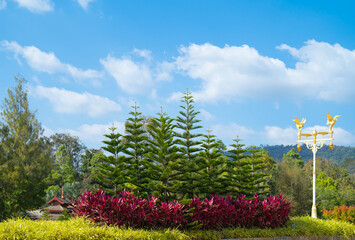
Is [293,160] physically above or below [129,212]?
above

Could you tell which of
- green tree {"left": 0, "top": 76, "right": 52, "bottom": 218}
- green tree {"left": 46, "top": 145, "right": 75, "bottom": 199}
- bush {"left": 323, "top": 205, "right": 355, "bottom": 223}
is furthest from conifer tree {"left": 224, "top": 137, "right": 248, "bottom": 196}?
green tree {"left": 46, "top": 145, "right": 75, "bottom": 199}

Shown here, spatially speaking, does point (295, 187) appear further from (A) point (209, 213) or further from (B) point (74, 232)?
(B) point (74, 232)

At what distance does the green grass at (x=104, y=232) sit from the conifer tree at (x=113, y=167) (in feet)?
6.88

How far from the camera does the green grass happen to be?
536 cm

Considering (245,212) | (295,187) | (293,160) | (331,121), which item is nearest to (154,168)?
(245,212)

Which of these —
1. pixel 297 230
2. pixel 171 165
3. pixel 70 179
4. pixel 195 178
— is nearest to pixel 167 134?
pixel 171 165

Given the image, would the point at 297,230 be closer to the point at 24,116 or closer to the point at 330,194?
the point at 24,116

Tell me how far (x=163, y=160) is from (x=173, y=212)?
1.92 meters

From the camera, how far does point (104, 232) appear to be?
19.4ft

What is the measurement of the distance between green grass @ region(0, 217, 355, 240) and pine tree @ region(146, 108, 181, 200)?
163cm

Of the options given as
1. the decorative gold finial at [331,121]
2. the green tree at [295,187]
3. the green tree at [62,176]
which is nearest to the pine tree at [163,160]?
the decorative gold finial at [331,121]

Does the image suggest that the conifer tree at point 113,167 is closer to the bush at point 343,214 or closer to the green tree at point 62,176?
the bush at point 343,214

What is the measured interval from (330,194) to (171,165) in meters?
15.2

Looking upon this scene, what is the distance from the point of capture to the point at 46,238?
5340 mm
